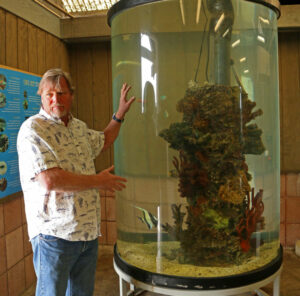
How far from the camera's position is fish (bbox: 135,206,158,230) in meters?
1.58

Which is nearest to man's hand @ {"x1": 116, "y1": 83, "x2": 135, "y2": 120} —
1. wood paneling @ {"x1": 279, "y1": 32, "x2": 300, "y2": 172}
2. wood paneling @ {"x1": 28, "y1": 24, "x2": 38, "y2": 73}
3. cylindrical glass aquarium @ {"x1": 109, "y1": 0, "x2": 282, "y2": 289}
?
cylindrical glass aquarium @ {"x1": 109, "y1": 0, "x2": 282, "y2": 289}

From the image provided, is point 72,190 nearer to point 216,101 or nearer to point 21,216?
point 216,101

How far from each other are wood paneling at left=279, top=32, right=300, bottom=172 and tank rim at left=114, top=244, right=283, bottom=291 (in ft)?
5.22

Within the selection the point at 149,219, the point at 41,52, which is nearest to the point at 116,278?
the point at 149,219

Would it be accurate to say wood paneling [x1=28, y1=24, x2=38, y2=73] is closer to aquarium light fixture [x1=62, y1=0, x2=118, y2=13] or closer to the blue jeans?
aquarium light fixture [x1=62, y1=0, x2=118, y2=13]

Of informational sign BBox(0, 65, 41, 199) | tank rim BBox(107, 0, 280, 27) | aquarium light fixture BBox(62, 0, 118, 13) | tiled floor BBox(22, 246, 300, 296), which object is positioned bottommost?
tiled floor BBox(22, 246, 300, 296)

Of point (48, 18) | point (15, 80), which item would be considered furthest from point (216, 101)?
point (48, 18)

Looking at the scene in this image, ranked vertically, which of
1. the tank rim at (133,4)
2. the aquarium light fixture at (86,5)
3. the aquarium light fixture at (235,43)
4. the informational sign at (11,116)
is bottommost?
the informational sign at (11,116)

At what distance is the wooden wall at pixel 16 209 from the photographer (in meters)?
2.08

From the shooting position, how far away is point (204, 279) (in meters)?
1.43

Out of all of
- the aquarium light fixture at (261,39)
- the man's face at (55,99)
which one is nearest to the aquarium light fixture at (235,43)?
the aquarium light fixture at (261,39)

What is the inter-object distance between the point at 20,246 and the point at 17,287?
253 millimetres

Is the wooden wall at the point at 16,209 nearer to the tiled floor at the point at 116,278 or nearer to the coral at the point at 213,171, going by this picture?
the tiled floor at the point at 116,278

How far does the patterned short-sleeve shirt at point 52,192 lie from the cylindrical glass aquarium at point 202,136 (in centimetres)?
A: 26
